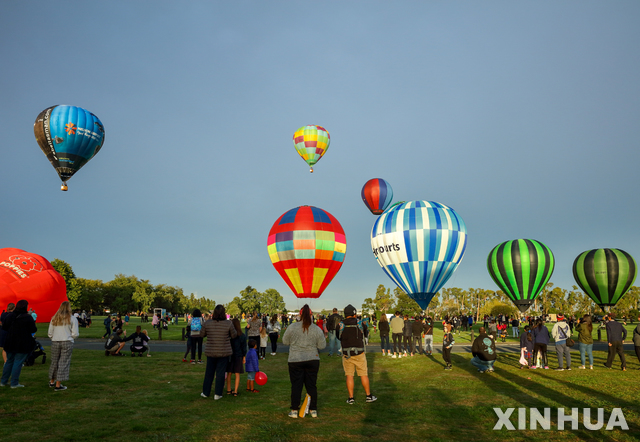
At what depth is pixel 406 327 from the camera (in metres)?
21.1

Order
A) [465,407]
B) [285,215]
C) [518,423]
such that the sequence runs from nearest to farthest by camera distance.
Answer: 1. [518,423]
2. [465,407]
3. [285,215]

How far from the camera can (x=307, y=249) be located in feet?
111

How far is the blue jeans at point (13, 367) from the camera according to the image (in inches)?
407

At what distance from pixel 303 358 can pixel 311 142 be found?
42326 millimetres

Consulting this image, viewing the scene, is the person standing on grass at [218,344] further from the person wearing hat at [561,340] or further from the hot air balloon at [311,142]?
the hot air balloon at [311,142]

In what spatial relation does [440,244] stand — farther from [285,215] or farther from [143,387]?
[143,387]

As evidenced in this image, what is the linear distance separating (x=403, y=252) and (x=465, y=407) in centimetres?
2538

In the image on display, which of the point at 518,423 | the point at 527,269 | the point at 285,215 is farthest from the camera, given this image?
the point at 527,269

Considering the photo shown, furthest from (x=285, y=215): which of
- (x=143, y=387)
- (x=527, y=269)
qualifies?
(x=143, y=387)

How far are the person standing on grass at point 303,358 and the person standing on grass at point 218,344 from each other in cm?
189

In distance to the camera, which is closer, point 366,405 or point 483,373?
point 366,405

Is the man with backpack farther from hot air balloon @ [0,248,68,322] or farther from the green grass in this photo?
hot air balloon @ [0,248,68,322]

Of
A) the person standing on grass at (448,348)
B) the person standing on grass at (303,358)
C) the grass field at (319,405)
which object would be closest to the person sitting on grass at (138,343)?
the grass field at (319,405)

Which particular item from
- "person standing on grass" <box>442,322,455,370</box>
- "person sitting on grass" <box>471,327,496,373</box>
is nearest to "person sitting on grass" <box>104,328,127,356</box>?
"person standing on grass" <box>442,322,455,370</box>
